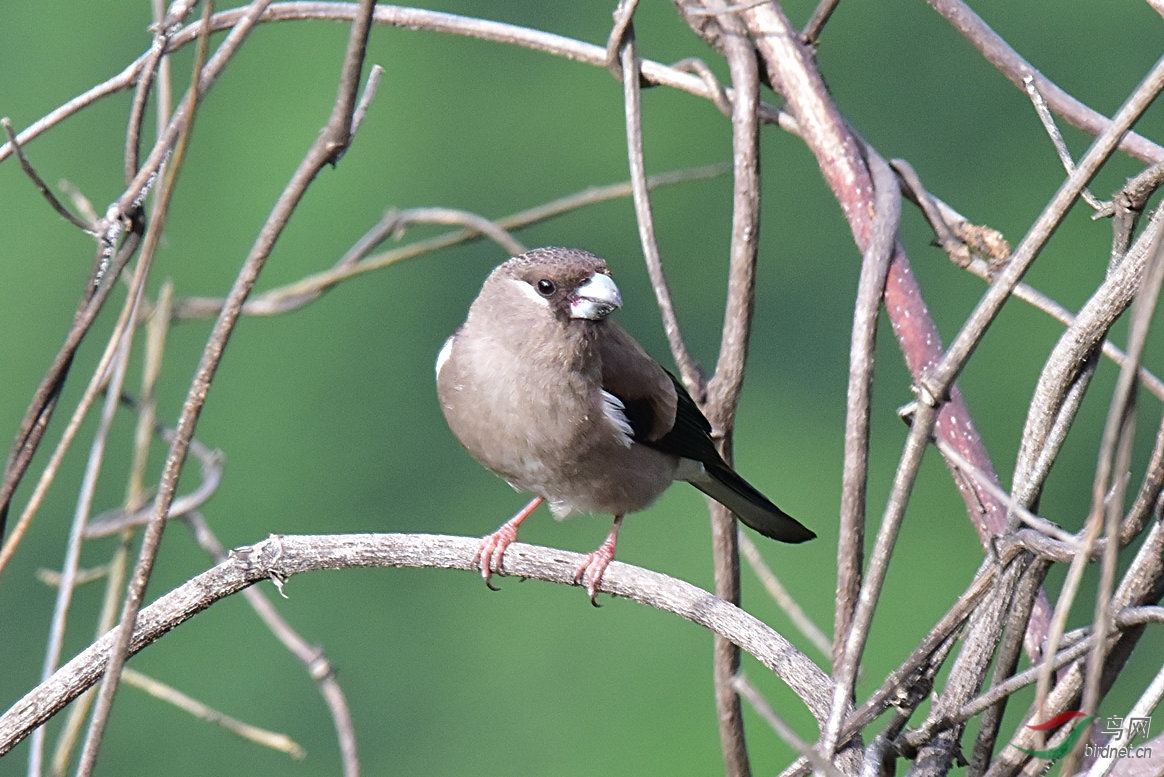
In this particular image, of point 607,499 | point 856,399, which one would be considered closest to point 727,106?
point 856,399

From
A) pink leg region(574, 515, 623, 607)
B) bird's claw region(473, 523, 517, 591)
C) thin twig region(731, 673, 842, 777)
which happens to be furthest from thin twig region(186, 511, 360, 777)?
thin twig region(731, 673, 842, 777)

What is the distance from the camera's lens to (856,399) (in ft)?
4.87

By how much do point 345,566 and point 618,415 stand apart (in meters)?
0.95

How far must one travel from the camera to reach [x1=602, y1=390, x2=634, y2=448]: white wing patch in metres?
2.28

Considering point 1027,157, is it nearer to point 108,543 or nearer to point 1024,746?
point 108,543

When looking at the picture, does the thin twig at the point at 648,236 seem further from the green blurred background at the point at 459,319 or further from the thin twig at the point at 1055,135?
the green blurred background at the point at 459,319

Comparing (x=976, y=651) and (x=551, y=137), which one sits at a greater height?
(x=551, y=137)

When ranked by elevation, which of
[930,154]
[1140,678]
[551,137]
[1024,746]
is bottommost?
[1024,746]

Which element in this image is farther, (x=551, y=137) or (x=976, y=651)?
(x=551, y=137)

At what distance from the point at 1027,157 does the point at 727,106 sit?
297 cm

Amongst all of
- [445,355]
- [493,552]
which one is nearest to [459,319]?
[445,355]

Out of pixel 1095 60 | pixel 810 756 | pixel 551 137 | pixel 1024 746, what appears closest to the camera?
pixel 810 756

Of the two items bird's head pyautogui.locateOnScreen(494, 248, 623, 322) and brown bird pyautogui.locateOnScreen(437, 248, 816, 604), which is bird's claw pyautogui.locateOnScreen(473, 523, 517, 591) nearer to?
brown bird pyautogui.locateOnScreen(437, 248, 816, 604)

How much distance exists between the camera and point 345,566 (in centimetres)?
144
